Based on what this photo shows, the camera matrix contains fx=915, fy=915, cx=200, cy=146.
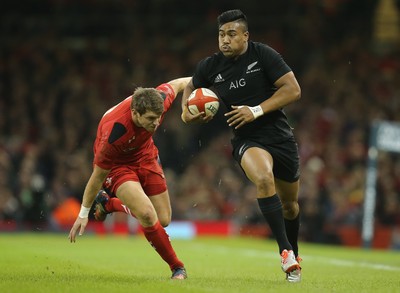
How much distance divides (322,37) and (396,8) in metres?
2.21

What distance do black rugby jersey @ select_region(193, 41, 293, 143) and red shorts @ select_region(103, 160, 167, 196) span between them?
3.71ft

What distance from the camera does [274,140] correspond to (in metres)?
9.00

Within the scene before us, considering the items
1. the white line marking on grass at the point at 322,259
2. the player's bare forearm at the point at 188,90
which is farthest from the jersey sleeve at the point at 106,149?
the white line marking on grass at the point at 322,259

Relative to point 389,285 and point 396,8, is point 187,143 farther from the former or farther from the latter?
point 389,285

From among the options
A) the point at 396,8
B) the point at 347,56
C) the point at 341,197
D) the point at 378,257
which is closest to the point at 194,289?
the point at 378,257

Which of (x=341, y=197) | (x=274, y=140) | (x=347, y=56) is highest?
(x=274, y=140)

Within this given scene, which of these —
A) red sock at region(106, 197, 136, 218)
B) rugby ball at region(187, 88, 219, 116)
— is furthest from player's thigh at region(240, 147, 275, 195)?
red sock at region(106, 197, 136, 218)

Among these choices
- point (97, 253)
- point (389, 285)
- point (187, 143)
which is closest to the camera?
point (389, 285)

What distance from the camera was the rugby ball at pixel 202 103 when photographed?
357 inches

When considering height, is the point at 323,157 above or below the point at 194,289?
below

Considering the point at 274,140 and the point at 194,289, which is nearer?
the point at 194,289

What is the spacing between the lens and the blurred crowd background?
769 inches

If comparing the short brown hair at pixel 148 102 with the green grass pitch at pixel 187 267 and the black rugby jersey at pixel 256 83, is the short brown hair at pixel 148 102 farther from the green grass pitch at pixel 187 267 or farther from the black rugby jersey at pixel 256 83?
the green grass pitch at pixel 187 267

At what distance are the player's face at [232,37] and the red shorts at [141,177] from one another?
5.19ft
